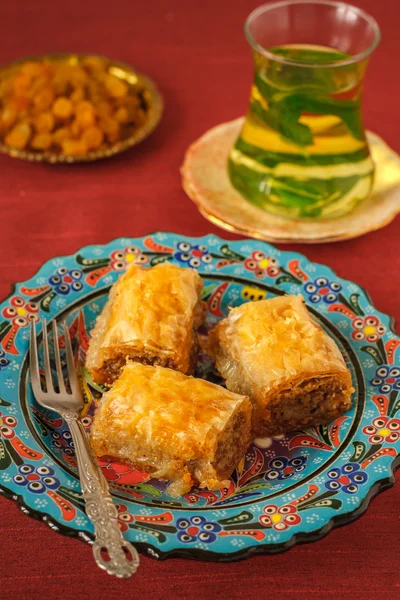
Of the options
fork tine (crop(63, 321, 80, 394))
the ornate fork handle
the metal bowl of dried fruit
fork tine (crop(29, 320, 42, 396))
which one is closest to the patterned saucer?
the metal bowl of dried fruit

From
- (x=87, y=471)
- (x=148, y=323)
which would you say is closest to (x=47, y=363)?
(x=148, y=323)

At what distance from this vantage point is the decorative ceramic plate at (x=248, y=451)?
1.56m

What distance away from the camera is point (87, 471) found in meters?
1.68

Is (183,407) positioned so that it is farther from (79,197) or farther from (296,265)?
(79,197)

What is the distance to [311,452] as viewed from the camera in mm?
1832

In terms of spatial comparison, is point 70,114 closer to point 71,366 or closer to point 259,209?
point 259,209

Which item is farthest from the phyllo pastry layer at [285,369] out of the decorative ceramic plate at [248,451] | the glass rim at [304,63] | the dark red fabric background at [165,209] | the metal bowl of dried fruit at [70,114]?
the metal bowl of dried fruit at [70,114]

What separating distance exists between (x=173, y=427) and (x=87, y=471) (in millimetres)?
206

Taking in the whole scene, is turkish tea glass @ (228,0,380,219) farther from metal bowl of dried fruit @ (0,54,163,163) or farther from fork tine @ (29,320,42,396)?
fork tine @ (29,320,42,396)

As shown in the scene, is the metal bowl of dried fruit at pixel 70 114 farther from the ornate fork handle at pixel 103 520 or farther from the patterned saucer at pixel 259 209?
the ornate fork handle at pixel 103 520

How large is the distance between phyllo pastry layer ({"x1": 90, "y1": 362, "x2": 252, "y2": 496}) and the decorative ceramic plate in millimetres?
40

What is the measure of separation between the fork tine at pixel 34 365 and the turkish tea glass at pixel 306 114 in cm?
102

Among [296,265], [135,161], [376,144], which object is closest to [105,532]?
[296,265]

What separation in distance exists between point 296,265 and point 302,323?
0.36 m
